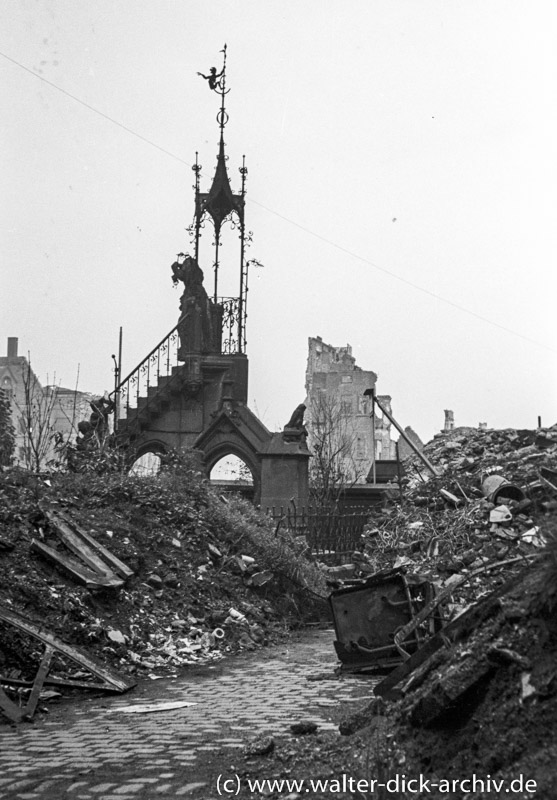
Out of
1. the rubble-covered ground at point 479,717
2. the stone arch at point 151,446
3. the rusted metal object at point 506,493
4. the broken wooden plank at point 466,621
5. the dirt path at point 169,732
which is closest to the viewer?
the rubble-covered ground at point 479,717

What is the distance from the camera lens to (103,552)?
38.8ft

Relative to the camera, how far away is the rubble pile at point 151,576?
388 inches

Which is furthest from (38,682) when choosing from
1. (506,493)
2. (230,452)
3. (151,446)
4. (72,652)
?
(151,446)

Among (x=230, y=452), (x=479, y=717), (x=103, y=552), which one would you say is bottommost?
(x=479, y=717)

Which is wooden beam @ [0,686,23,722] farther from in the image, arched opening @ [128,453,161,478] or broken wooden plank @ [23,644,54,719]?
arched opening @ [128,453,161,478]

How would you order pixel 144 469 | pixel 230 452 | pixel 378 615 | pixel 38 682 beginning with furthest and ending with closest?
1. pixel 144 469
2. pixel 230 452
3. pixel 378 615
4. pixel 38 682

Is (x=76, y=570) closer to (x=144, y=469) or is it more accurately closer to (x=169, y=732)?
(x=169, y=732)

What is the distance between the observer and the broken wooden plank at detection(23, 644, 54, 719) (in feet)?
24.0

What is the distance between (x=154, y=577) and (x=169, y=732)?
576 cm

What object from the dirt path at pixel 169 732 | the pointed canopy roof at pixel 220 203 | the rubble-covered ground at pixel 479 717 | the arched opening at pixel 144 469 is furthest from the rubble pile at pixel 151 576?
the pointed canopy roof at pixel 220 203

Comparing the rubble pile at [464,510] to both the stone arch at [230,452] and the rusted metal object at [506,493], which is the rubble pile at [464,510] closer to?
the rusted metal object at [506,493]

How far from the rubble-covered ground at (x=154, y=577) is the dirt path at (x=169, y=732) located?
79 cm

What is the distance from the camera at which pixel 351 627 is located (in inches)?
339

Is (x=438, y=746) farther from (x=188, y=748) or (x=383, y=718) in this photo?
(x=188, y=748)
